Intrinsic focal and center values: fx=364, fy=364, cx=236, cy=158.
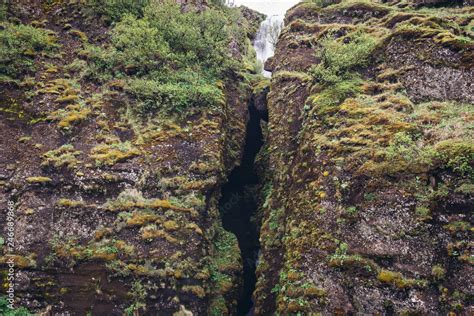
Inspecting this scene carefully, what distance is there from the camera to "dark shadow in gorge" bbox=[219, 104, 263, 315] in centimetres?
1728

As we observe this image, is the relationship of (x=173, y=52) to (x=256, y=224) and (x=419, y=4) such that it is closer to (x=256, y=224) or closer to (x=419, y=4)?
(x=256, y=224)

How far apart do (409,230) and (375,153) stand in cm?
280

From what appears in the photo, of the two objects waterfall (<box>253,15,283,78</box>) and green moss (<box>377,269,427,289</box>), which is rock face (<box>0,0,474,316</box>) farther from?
waterfall (<box>253,15,283,78</box>)

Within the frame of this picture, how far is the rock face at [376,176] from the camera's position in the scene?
33.6 feet

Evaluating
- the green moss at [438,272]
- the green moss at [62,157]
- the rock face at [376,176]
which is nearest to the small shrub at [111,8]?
the green moss at [62,157]

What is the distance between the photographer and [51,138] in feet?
49.9

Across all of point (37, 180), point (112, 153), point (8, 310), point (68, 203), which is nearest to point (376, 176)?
point (112, 153)

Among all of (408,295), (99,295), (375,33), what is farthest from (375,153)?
(99,295)

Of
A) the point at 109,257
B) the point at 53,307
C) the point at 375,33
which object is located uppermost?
the point at 375,33

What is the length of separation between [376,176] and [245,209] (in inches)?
343

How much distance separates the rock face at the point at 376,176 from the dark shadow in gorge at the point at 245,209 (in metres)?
2.44

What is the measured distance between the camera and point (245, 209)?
63.0 feet

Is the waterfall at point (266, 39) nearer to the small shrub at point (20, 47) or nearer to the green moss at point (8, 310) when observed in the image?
the small shrub at point (20, 47)

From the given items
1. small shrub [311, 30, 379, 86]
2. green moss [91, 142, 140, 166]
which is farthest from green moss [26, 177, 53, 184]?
small shrub [311, 30, 379, 86]
